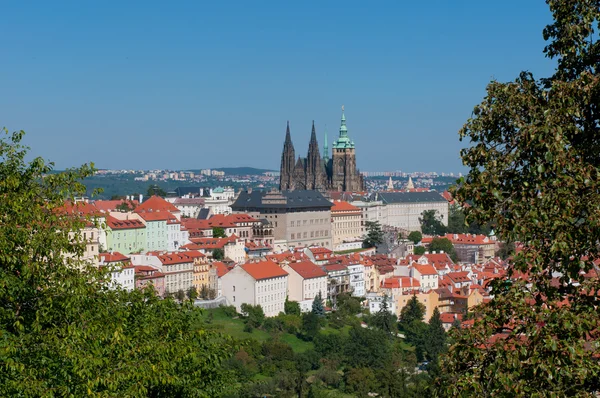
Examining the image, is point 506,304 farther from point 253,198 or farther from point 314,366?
point 253,198

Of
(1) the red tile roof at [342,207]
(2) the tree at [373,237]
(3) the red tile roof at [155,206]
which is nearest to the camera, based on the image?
(3) the red tile roof at [155,206]

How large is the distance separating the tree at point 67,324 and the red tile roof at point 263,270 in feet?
Answer: 142

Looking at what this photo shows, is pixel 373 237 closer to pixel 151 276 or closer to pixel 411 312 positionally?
pixel 411 312

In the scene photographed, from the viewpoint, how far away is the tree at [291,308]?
6134cm

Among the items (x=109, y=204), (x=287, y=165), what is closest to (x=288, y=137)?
(x=287, y=165)

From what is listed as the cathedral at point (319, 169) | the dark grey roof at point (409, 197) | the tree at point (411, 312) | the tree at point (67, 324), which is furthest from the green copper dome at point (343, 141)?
the tree at point (67, 324)

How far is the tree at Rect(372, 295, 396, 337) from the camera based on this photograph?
58375 millimetres

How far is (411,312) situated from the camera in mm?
62500

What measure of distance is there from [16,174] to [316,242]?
82.3m

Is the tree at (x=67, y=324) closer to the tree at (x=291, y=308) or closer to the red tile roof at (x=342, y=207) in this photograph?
the tree at (x=291, y=308)

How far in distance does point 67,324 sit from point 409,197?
4581 inches

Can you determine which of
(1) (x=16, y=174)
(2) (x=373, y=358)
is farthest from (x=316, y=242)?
(1) (x=16, y=174)

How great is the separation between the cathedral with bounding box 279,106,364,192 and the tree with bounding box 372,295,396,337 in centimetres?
6784

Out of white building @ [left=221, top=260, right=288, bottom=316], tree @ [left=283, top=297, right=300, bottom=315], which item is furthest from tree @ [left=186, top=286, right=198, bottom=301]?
tree @ [left=283, top=297, right=300, bottom=315]
